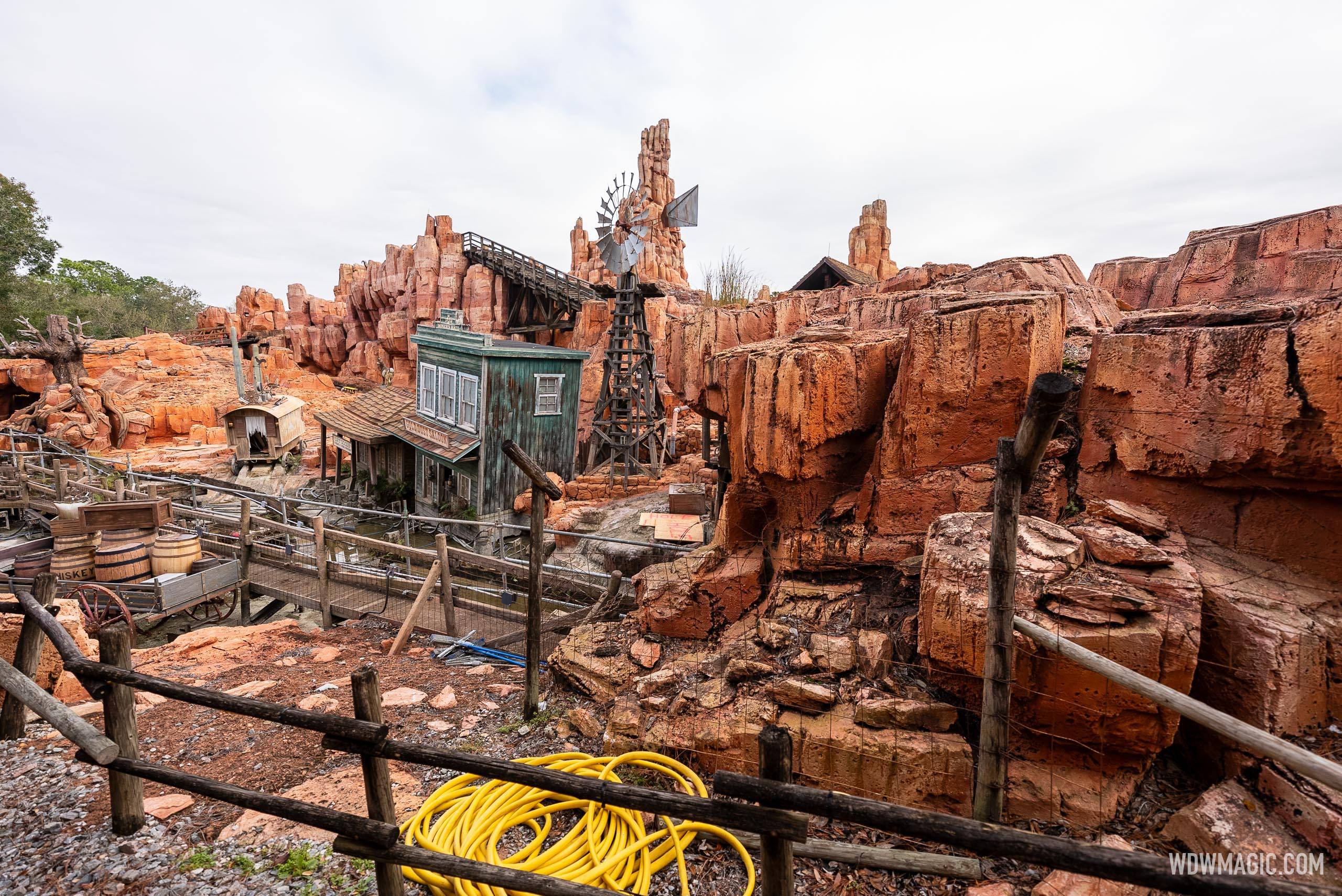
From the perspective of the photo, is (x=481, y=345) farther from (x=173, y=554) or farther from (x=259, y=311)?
(x=259, y=311)

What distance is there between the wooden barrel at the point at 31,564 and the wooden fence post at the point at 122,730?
7576 mm

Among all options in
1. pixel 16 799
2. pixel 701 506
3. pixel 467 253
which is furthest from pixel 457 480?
pixel 467 253

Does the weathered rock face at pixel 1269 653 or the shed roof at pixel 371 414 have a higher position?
the shed roof at pixel 371 414

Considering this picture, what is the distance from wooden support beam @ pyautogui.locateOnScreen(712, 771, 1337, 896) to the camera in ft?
5.51

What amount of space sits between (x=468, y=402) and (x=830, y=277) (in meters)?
13.3

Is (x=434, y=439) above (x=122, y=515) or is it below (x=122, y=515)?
above

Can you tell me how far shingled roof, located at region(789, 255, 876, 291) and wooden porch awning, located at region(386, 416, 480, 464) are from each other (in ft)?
41.0

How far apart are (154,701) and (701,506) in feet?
26.7

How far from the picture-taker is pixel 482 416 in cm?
1494

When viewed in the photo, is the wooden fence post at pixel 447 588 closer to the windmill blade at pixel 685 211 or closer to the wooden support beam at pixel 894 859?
the wooden support beam at pixel 894 859

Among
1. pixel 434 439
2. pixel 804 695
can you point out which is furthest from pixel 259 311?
pixel 804 695

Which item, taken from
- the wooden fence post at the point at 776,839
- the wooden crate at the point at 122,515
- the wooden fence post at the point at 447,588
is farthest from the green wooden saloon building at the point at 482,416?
the wooden fence post at the point at 776,839

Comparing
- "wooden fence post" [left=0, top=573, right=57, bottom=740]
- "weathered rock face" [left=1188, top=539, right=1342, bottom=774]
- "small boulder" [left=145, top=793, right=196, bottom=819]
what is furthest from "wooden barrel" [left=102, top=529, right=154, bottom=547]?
"weathered rock face" [left=1188, top=539, right=1342, bottom=774]

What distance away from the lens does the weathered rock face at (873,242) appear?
32.5 meters
